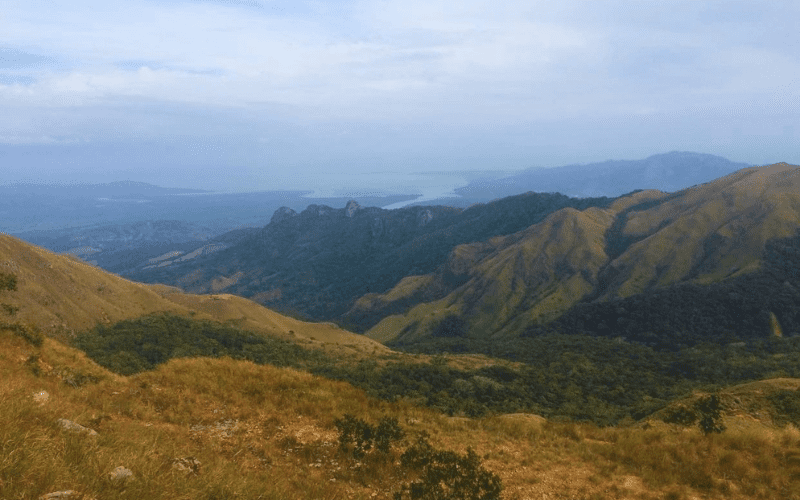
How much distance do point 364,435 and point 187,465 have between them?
6073 millimetres

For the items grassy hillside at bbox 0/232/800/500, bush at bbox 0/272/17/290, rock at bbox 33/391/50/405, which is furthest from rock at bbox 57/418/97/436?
bush at bbox 0/272/17/290

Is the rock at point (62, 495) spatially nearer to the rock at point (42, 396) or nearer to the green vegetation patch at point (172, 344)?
the rock at point (42, 396)

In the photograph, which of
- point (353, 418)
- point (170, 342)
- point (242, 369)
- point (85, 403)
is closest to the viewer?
point (85, 403)

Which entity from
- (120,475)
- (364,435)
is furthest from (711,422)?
(120,475)

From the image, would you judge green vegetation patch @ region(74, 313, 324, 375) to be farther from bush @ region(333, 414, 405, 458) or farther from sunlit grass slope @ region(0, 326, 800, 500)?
bush @ region(333, 414, 405, 458)

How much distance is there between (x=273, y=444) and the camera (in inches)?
578

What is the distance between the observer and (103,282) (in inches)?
4761

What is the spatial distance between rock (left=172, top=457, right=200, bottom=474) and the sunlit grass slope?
0.18 feet

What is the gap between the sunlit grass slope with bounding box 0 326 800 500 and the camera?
28.3 feet

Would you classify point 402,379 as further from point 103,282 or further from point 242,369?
point 103,282

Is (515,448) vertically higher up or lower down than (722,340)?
higher up

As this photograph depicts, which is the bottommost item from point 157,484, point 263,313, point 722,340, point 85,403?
point 722,340

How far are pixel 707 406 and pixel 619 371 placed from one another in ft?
389

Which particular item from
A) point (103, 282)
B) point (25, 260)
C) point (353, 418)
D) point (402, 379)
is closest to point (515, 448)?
point (353, 418)
